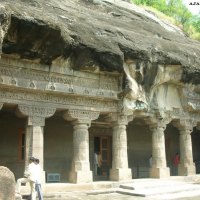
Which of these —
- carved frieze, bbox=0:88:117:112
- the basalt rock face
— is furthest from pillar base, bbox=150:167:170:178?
the basalt rock face

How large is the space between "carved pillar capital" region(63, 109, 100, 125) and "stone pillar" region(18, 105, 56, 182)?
121 centimetres

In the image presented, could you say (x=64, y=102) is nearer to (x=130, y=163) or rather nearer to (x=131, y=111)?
(x=131, y=111)

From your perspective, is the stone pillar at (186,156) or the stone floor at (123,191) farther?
the stone pillar at (186,156)

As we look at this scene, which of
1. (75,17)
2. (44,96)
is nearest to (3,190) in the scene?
(44,96)

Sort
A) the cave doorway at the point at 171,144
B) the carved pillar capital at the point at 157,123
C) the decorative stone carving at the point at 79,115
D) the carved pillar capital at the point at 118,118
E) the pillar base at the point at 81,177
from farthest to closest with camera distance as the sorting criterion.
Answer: the cave doorway at the point at 171,144 < the carved pillar capital at the point at 157,123 < the carved pillar capital at the point at 118,118 < the decorative stone carving at the point at 79,115 < the pillar base at the point at 81,177

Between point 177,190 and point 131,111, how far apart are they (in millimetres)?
3739

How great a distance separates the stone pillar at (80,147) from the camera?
12646 mm

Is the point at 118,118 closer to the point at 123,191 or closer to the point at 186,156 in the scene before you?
the point at 123,191

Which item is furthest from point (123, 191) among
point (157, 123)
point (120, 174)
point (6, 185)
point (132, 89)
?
point (6, 185)

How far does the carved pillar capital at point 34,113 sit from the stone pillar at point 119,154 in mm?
3254

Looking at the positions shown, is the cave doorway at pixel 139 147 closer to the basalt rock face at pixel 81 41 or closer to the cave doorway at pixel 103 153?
the cave doorway at pixel 103 153

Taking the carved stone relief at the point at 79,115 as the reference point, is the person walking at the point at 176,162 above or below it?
below

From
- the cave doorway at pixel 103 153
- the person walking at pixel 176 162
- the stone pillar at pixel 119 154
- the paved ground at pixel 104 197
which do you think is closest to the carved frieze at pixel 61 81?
the stone pillar at pixel 119 154

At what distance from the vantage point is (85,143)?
13.2 meters
